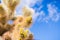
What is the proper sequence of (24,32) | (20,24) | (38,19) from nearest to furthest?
(24,32) < (20,24) < (38,19)

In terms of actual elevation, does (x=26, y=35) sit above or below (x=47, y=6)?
below

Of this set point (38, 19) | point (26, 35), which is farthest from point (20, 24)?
point (38, 19)

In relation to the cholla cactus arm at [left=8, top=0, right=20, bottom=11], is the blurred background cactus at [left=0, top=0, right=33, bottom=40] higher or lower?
lower

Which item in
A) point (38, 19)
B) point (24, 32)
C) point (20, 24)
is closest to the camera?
point (24, 32)

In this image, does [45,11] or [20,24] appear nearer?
[20,24]

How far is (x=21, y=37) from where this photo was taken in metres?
1.43

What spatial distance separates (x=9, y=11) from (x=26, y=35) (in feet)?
1.08

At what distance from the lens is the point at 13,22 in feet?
5.56

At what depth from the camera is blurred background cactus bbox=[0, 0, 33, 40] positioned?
4.90ft

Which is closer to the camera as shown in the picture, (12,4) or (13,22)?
(12,4)

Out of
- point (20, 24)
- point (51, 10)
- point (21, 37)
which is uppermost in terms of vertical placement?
point (51, 10)

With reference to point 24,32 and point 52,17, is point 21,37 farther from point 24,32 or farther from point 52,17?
point 52,17

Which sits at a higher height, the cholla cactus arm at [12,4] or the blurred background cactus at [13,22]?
the cholla cactus arm at [12,4]

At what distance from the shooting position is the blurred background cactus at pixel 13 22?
1493mm
